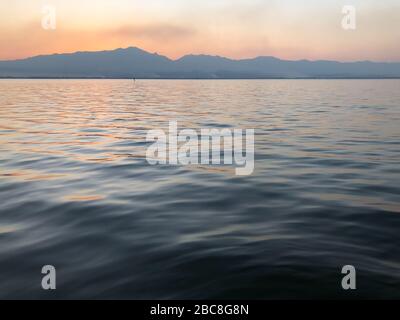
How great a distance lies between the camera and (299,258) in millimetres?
7152

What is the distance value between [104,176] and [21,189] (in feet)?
8.73

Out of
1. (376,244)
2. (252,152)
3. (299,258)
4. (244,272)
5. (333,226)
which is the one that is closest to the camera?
(244,272)

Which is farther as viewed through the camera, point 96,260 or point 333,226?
point 333,226

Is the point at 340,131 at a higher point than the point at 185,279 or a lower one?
higher

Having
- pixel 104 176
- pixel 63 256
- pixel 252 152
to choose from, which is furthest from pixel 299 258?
pixel 252 152

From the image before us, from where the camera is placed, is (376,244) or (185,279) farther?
(376,244)

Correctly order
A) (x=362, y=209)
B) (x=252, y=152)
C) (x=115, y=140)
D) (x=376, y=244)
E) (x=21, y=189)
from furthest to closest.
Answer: (x=115, y=140), (x=252, y=152), (x=21, y=189), (x=362, y=209), (x=376, y=244)

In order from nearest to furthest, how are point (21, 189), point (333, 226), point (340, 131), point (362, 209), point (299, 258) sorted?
1. point (299, 258)
2. point (333, 226)
3. point (362, 209)
4. point (21, 189)
5. point (340, 131)

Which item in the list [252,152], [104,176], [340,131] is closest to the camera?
[104,176]

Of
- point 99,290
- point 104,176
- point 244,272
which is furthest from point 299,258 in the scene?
point 104,176

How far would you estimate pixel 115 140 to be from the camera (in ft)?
72.7

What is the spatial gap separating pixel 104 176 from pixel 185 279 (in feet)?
26.0

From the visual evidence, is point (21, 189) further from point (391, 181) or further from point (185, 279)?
point (391, 181)

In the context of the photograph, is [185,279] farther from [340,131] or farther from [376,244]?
[340,131]
